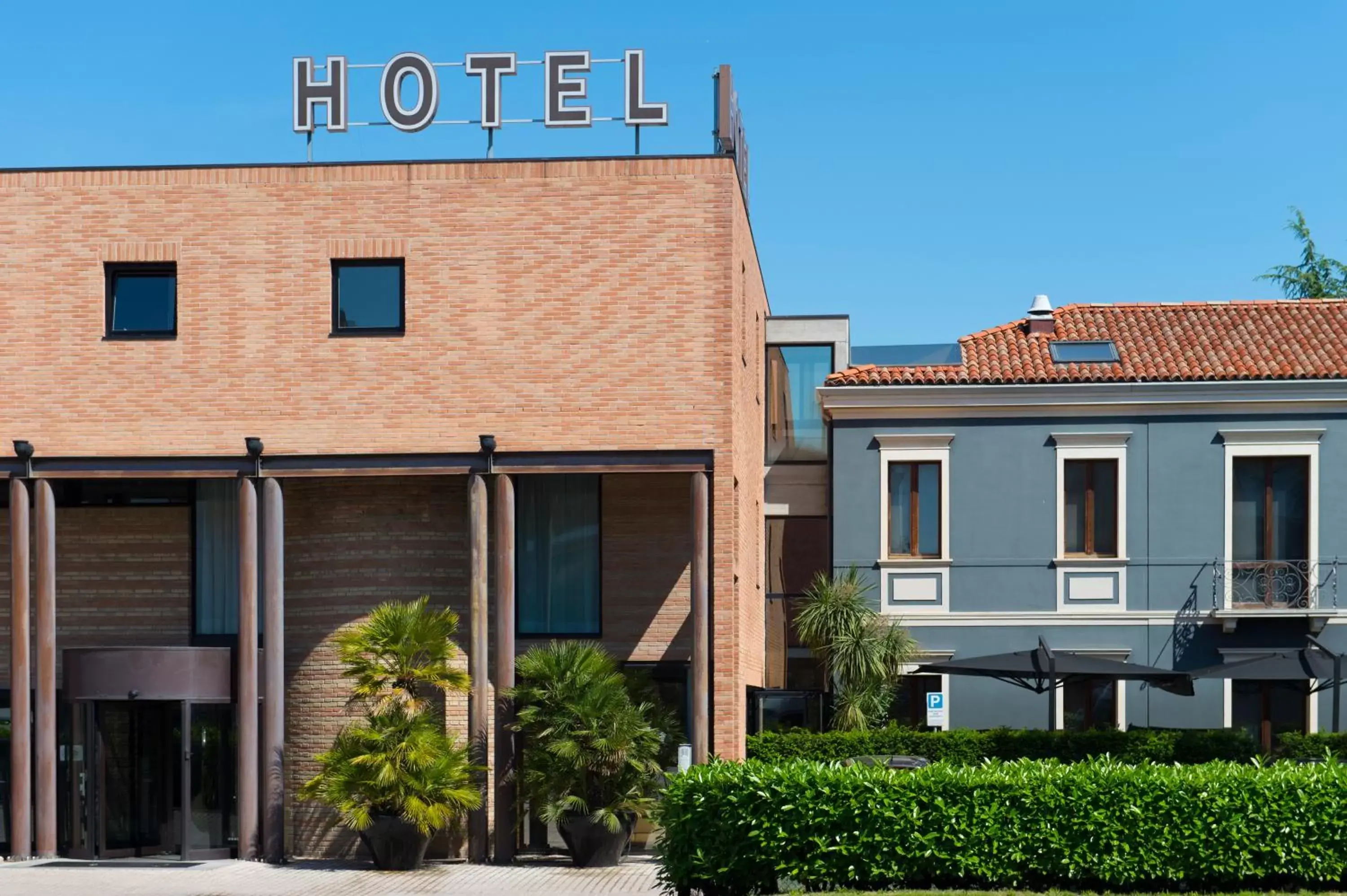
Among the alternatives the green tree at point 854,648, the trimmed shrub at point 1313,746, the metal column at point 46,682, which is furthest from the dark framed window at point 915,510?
the metal column at point 46,682

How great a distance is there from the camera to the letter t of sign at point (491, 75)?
2217 centimetres

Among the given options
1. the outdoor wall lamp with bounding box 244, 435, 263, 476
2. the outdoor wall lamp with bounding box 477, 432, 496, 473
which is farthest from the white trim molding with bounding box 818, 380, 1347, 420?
the outdoor wall lamp with bounding box 244, 435, 263, 476

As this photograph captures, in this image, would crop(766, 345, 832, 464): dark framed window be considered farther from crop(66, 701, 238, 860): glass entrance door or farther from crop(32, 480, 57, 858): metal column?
crop(32, 480, 57, 858): metal column

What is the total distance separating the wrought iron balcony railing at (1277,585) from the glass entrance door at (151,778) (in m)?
15.1

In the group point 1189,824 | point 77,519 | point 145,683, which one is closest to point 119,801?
point 145,683

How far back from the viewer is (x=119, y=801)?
69.6ft

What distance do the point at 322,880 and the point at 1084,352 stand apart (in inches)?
616

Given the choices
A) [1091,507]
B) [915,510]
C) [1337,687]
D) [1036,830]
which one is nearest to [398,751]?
[1036,830]

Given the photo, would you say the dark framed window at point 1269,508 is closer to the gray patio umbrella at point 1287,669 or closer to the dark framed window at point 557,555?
the gray patio umbrella at point 1287,669

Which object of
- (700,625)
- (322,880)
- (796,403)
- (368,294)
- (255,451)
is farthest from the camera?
(796,403)

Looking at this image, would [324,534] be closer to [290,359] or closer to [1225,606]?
[290,359]

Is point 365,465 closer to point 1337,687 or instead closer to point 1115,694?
point 1115,694

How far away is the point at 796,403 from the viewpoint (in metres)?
30.6

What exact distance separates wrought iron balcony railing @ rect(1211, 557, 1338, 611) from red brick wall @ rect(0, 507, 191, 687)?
15462 mm
